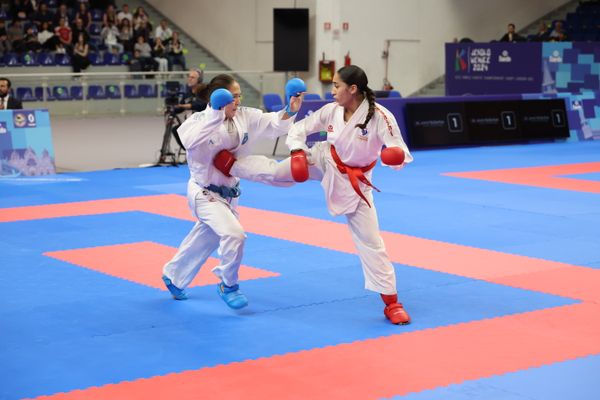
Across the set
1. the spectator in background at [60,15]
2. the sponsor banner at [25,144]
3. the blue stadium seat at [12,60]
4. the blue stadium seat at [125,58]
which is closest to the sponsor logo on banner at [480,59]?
the blue stadium seat at [125,58]

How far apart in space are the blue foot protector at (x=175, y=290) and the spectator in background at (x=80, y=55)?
2032 cm

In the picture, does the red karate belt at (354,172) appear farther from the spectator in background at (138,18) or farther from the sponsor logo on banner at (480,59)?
the spectator in background at (138,18)

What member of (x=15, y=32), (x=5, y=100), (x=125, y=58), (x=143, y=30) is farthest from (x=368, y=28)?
(x=5, y=100)

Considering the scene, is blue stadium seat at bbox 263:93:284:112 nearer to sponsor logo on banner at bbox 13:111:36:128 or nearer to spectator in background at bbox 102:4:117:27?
sponsor logo on banner at bbox 13:111:36:128

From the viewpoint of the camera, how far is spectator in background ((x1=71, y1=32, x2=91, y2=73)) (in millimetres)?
26734

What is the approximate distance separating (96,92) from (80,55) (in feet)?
7.66

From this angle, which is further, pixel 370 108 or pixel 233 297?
pixel 233 297

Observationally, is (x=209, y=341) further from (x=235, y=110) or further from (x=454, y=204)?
(x=454, y=204)

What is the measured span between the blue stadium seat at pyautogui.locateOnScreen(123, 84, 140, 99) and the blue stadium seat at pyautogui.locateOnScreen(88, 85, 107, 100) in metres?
0.58

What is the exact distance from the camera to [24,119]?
1519 centimetres

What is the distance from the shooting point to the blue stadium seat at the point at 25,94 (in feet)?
77.3

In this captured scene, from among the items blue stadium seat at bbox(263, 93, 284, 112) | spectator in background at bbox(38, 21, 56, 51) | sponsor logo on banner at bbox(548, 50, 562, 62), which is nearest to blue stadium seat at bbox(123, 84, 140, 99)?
spectator in background at bbox(38, 21, 56, 51)

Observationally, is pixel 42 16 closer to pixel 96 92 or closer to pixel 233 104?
pixel 96 92

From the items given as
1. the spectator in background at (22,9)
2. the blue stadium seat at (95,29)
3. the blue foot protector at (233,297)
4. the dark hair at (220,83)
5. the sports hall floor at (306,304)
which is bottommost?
the sports hall floor at (306,304)
